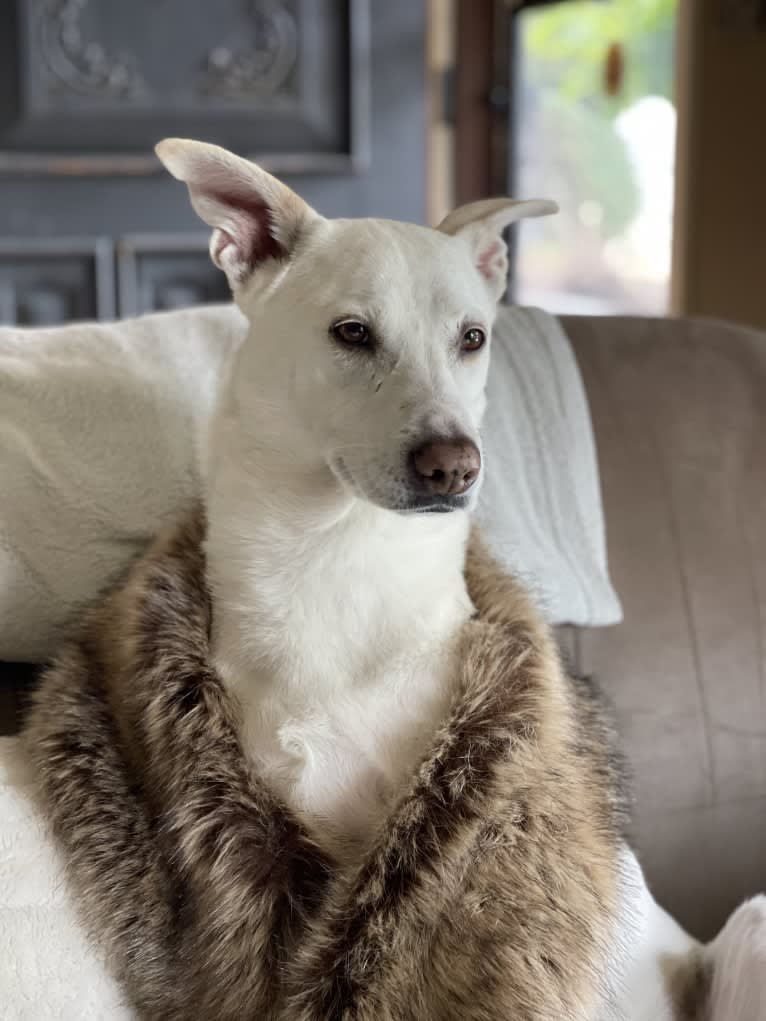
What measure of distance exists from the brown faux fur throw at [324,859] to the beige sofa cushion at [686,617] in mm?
354

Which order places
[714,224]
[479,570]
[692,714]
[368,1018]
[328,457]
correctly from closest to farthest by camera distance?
1. [368,1018]
2. [328,457]
3. [479,570]
4. [692,714]
5. [714,224]

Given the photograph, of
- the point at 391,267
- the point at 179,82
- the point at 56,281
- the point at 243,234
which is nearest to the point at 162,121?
the point at 179,82

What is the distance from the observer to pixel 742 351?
1.55 metres

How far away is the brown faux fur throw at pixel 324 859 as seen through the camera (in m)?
0.92

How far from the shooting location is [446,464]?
0.94 meters

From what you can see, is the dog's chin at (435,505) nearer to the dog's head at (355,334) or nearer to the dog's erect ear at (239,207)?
the dog's head at (355,334)

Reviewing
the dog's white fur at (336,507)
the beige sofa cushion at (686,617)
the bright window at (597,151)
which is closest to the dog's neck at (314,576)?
the dog's white fur at (336,507)

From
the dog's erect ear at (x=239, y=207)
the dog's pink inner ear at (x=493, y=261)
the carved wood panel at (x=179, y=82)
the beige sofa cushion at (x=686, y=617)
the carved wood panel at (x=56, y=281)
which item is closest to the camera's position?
the dog's erect ear at (x=239, y=207)

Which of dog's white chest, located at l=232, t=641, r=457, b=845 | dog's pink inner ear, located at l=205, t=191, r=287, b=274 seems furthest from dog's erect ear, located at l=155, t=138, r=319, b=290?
dog's white chest, located at l=232, t=641, r=457, b=845

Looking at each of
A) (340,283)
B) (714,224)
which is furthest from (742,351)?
(714,224)

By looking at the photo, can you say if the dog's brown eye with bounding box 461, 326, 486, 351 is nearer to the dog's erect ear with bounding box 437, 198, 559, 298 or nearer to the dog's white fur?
the dog's white fur

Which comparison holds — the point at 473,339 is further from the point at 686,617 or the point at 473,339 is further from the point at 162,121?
the point at 162,121

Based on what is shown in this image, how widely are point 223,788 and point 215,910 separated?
4.0 inches

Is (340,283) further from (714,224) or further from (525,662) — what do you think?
(714,224)
